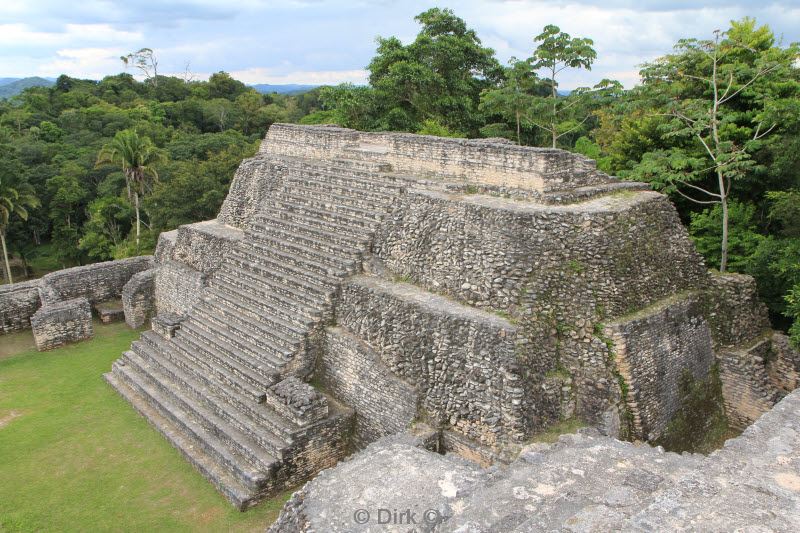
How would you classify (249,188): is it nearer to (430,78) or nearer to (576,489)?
(430,78)

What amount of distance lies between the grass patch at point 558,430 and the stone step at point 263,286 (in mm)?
3882

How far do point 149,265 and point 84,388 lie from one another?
5294 mm

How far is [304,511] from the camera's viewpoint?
20.0 feet

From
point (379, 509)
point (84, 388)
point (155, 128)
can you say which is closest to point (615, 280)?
point (379, 509)

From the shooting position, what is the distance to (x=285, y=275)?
10227mm

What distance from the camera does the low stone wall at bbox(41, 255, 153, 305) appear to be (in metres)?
14.4

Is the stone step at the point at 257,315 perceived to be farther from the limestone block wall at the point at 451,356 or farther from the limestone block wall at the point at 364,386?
the limestone block wall at the point at 451,356

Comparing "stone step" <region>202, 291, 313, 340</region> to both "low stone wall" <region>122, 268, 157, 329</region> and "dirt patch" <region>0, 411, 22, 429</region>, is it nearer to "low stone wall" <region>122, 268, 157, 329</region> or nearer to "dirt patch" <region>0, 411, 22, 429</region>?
"dirt patch" <region>0, 411, 22, 429</region>

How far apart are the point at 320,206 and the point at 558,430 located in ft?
20.1

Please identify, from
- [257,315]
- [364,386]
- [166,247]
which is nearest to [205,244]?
[166,247]

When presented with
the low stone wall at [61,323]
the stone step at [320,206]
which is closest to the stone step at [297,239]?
the stone step at [320,206]

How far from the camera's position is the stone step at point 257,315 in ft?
30.3

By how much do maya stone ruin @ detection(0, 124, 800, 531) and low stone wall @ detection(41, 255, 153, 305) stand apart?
15.9ft

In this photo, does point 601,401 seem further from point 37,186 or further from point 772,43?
point 37,186
